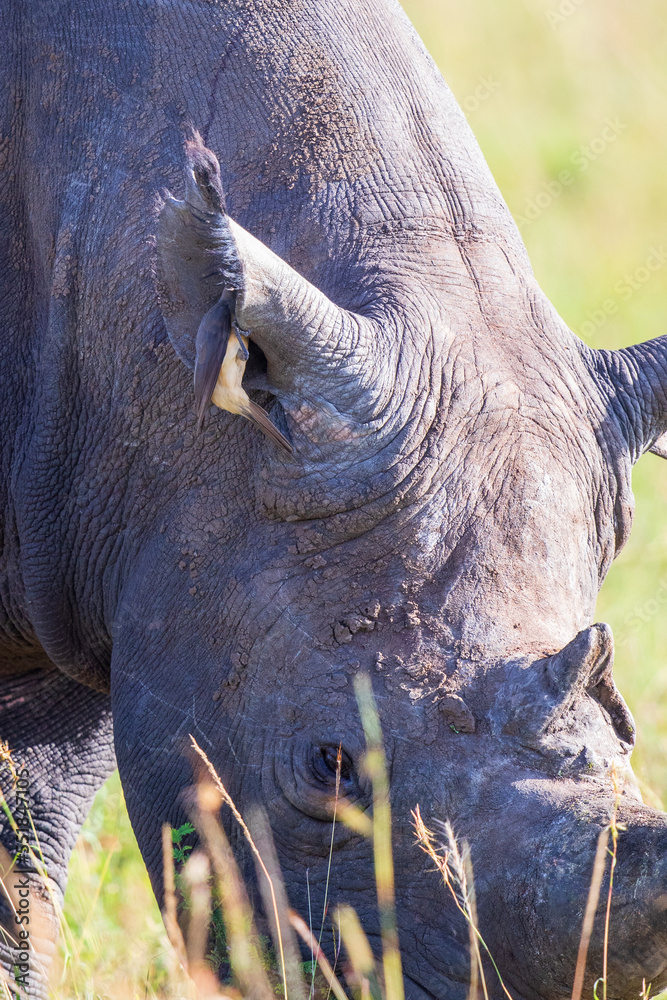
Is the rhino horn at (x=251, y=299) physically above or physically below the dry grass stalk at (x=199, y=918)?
above

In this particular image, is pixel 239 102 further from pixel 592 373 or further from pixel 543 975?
pixel 543 975

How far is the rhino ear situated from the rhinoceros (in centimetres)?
1

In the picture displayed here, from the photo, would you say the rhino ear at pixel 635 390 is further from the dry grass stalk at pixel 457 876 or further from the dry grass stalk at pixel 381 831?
the dry grass stalk at pixel 457 876

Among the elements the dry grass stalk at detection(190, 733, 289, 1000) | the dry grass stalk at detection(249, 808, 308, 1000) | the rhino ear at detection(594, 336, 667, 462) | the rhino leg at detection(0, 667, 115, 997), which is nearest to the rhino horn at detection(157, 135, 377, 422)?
the rhino ear at detection(594, 336, 667, 462)

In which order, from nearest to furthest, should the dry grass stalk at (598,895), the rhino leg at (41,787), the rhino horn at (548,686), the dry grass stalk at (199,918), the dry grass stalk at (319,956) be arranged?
the dry grass stalk at (598,895) → the rhino horn at (548,686) → the dry grass stalk at (319,956) → the dry grass stalk at (199,918) → the rhino leg at (41,787)

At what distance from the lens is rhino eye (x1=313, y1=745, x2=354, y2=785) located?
3.27 m

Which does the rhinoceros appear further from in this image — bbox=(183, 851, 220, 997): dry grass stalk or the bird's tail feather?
bbox=(183, 851, 220, 997): dry grass stalk

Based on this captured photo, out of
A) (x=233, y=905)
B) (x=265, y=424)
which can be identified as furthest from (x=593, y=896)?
(x=265, y=424)

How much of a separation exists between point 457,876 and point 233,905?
69 centimetres

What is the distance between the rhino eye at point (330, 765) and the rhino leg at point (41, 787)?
5.67 ft

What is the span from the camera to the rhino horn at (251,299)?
10.1 feet

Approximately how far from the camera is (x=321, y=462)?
3.34m

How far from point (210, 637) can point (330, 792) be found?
0.51m

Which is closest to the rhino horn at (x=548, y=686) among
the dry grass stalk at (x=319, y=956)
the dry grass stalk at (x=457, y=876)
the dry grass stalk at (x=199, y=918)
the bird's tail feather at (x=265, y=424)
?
the dry grass stalk at (x=457, y=876)
